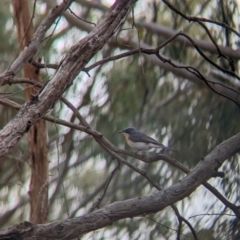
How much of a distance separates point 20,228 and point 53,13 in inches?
60.9

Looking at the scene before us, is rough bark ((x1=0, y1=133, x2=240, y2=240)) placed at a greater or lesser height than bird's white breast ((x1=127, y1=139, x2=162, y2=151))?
lesser

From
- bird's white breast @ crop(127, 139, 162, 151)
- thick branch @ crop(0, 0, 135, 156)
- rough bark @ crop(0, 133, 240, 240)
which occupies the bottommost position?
rough bark @ crop(0, 133, 240, 240)

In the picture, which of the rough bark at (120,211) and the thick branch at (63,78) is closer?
the thick branch at (63,78)

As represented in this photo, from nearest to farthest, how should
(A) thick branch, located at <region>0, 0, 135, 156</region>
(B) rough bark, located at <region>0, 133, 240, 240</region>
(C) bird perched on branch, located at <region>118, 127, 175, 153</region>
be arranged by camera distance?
(A) thick branch, located at <region>0, 0, 135, 156</region>, (B) rough bark, located at <region>0, 133, 240, 240</region>, (C) bird perched on branch, located at <region>118, 127, 175, 153</region>

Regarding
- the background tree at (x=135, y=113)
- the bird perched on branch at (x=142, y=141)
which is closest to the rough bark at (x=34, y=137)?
the background tree at (x=135, y=113)

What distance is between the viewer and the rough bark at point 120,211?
3.23m

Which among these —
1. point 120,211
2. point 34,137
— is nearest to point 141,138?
point 34,137

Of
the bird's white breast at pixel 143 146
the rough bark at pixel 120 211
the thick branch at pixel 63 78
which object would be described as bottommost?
the rough bark at pixel 120 211

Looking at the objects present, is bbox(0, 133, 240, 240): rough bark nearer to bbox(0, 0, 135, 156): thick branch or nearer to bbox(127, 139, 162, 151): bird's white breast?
bbox(0, 0, 135, 156): thick branch


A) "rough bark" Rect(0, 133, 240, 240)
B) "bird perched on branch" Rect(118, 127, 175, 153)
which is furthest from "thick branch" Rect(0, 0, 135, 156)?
"bird perched on branch" Rect(118, 127, 175, 153)

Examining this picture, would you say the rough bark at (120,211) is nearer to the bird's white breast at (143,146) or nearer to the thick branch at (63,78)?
the thick branch at (63,78)

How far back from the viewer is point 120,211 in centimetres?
338

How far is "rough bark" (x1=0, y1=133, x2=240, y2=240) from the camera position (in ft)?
10.6

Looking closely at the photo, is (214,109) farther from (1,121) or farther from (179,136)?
(1,121)
